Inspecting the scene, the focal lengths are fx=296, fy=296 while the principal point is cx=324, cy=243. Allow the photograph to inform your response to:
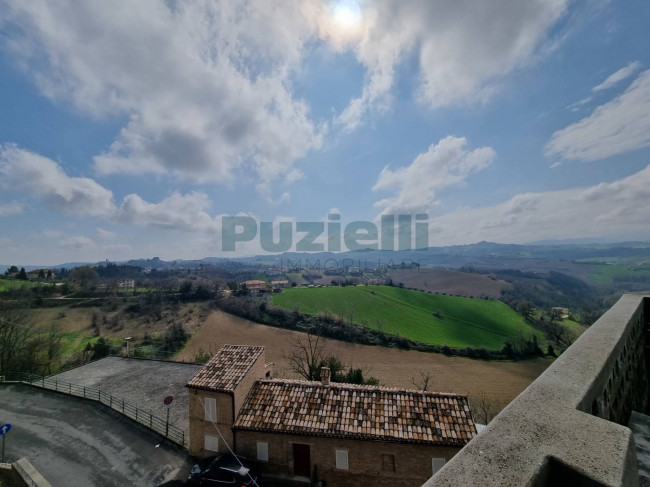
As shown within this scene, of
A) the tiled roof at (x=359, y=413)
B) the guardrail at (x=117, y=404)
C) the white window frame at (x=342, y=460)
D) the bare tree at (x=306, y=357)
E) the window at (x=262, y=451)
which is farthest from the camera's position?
the bare tree at (x=306, y=357)

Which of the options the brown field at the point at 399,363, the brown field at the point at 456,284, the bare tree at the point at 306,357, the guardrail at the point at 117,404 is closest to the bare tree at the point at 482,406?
the brown field at the point at 399,363

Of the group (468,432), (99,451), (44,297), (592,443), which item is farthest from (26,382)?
(44,297)

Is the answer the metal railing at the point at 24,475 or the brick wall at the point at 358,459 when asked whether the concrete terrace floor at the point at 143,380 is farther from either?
the brick wall at the point at 358,459

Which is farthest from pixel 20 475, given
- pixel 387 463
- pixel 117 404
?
pixel 387 463

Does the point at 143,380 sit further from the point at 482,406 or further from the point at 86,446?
the point at 482,406

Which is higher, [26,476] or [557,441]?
[557,441]

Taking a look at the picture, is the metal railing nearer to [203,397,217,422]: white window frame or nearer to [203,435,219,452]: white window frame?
[203,435,219,452]: white window frame
